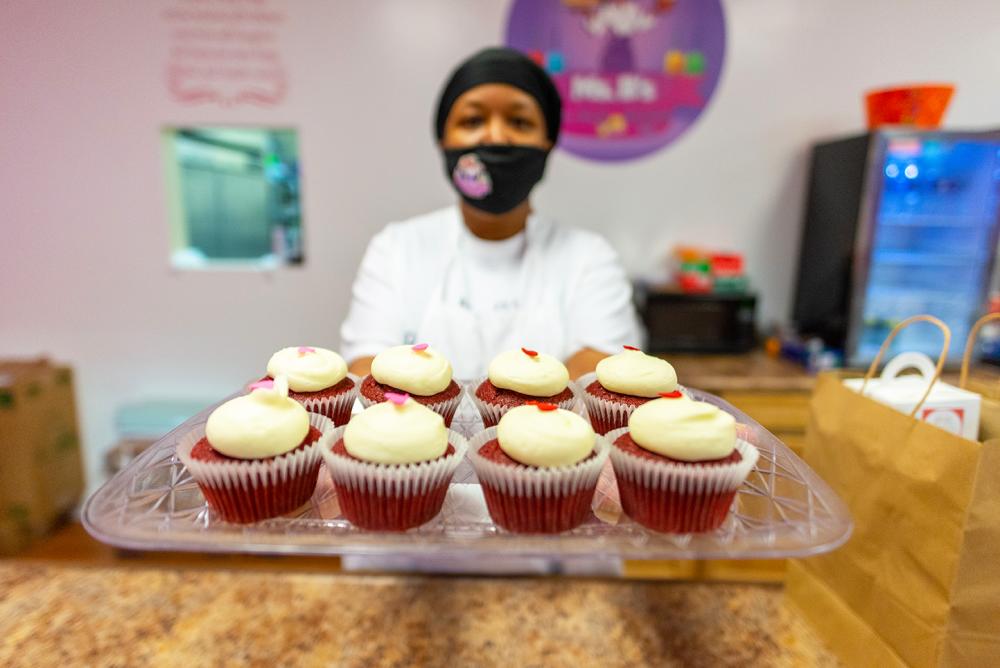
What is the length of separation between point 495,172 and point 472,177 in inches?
3.4

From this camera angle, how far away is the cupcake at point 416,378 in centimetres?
140

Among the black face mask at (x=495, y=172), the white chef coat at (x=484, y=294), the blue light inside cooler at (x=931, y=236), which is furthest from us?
the blue light inside cooler at (x=931, y=236)

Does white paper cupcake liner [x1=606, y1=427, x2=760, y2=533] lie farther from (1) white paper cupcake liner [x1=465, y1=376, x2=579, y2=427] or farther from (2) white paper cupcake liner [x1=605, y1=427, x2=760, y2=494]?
(1) white paper cupcake liner [x1=465, y1=376, x2=579, y2=427]

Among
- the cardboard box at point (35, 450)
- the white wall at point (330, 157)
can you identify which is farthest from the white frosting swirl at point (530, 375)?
the cardboard box at point (35, 450)

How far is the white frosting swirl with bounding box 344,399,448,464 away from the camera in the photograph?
3.64 feet

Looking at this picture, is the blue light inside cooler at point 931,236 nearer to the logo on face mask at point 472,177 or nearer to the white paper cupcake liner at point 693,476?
the logo on face mask at point 472,177

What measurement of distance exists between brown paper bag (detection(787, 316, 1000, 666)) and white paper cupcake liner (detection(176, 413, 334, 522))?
3.34 ft

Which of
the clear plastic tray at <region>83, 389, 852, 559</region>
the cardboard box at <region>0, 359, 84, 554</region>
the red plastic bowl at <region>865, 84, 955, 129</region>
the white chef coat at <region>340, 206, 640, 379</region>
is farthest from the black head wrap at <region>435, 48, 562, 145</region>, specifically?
the cardboard box at <region>0, 359, 84, 554</region>

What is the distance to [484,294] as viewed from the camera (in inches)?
92.6

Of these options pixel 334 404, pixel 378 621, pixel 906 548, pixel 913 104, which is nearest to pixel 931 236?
pixel 913 104

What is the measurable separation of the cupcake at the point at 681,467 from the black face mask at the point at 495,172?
3.91 ft

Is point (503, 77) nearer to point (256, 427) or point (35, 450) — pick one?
point (256, 427)

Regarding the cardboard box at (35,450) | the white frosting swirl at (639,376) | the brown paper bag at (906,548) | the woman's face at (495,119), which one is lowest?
the cardboard box at (35,450)

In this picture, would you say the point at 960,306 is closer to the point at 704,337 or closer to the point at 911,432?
the point at 704,337
